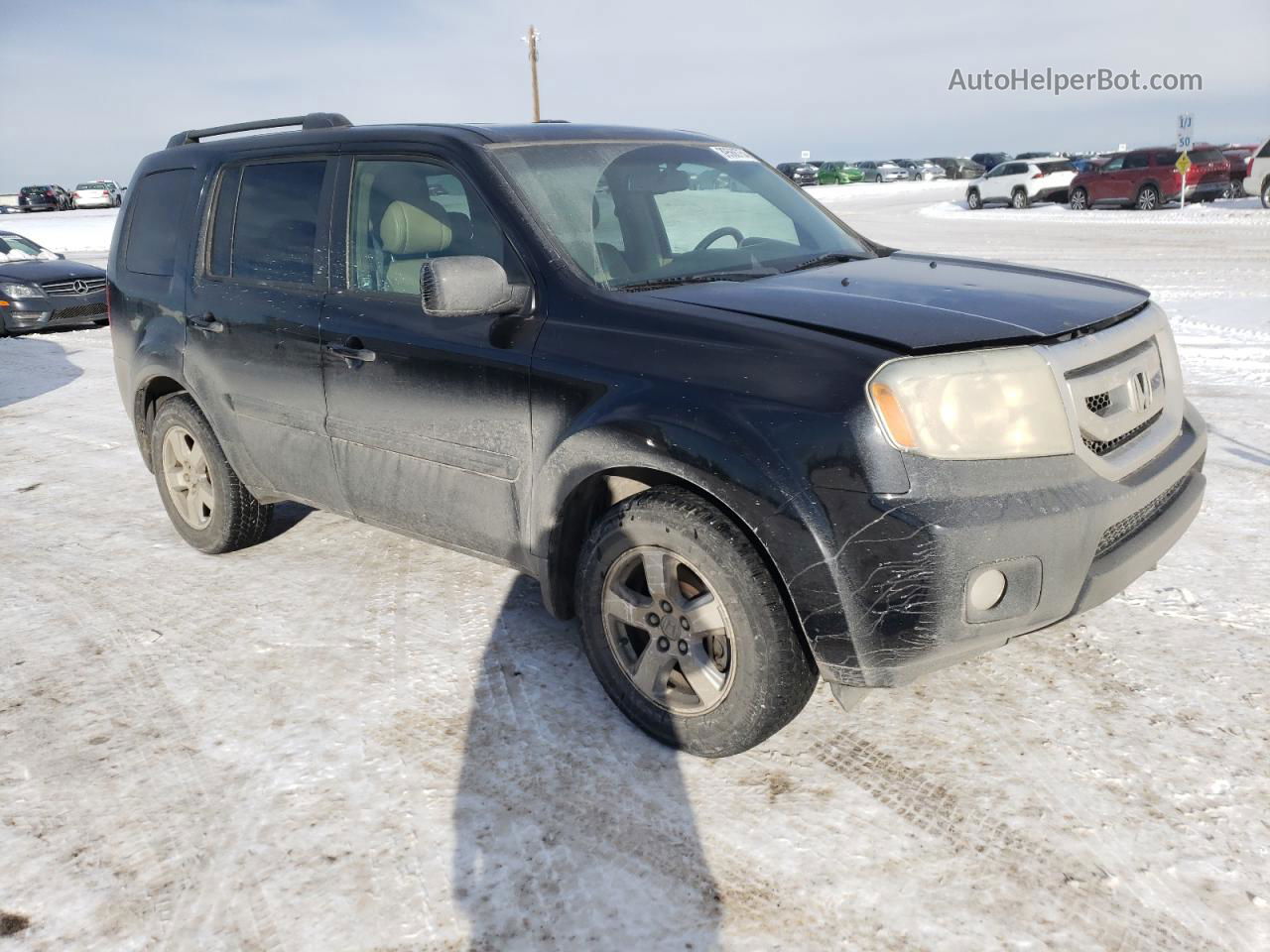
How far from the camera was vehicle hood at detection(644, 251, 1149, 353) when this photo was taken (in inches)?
108

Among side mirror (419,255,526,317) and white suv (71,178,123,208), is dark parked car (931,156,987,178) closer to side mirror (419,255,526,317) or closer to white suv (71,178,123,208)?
white suv (71,178,123,208)

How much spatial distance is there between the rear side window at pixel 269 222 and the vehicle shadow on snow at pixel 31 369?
562 centimetres

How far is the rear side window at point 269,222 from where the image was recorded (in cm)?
407

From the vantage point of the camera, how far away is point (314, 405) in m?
4.07

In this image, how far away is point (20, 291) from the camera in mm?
13039

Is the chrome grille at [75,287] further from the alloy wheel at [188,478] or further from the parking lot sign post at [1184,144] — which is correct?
the parking lot sign post at [1184,144]

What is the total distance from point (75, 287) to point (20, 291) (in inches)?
24.9

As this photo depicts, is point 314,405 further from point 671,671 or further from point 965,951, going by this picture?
point 965,951

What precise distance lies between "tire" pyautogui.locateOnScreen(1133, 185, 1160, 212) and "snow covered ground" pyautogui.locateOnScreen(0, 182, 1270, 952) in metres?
26.0

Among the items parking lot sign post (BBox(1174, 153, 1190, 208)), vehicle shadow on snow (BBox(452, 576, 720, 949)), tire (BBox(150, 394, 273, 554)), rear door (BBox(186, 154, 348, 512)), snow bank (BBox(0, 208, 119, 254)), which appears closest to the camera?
vehicle shadow on snow (BBox(452, 576, 720, 949))

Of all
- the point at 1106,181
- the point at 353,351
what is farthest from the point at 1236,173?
the point at 353,351

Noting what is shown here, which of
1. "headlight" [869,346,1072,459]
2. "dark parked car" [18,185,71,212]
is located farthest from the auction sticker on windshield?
"dark parked car" [18,185,71,212]

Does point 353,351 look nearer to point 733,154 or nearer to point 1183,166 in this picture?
point 733,154

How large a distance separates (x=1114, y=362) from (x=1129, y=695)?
43.3 inches
